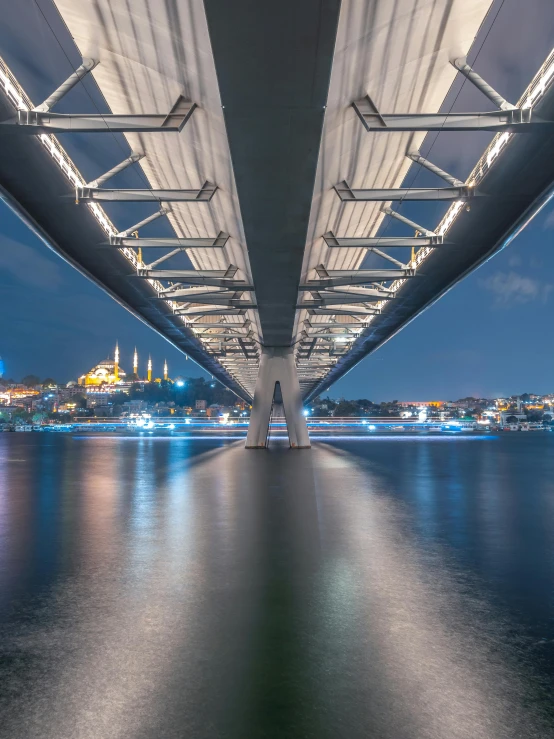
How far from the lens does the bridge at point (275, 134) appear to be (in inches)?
345

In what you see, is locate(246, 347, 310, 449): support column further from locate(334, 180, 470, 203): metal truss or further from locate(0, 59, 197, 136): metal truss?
locate(0, 59, 197, 136): metal truss

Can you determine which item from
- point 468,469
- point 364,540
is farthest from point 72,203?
point 468,469

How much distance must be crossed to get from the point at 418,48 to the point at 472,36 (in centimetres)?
97

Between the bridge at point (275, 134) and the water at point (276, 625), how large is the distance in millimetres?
6764

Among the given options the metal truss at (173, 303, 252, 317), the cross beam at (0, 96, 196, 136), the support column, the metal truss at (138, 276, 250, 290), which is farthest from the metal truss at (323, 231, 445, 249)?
the support column

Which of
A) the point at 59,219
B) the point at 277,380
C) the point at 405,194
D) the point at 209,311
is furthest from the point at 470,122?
the point at 277,380

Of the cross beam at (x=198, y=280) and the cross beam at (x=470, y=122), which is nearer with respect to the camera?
the cross beam at (x=470, y=122)

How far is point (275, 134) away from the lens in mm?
9945

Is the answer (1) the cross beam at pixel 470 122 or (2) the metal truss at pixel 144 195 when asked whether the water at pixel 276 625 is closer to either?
(2) the metal truss at pixel 144 195

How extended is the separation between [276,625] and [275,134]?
7.54 metres

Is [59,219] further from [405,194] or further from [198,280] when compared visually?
[405,194]

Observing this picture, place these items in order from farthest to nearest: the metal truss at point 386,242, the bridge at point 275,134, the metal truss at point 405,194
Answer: the metal truss at point 386,242 → the metal truss at point 405,194 → the bridge at point 275,134

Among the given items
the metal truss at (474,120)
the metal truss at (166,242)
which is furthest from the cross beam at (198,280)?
the metal truss at (474,120)

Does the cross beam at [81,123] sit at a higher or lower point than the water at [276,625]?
higher
